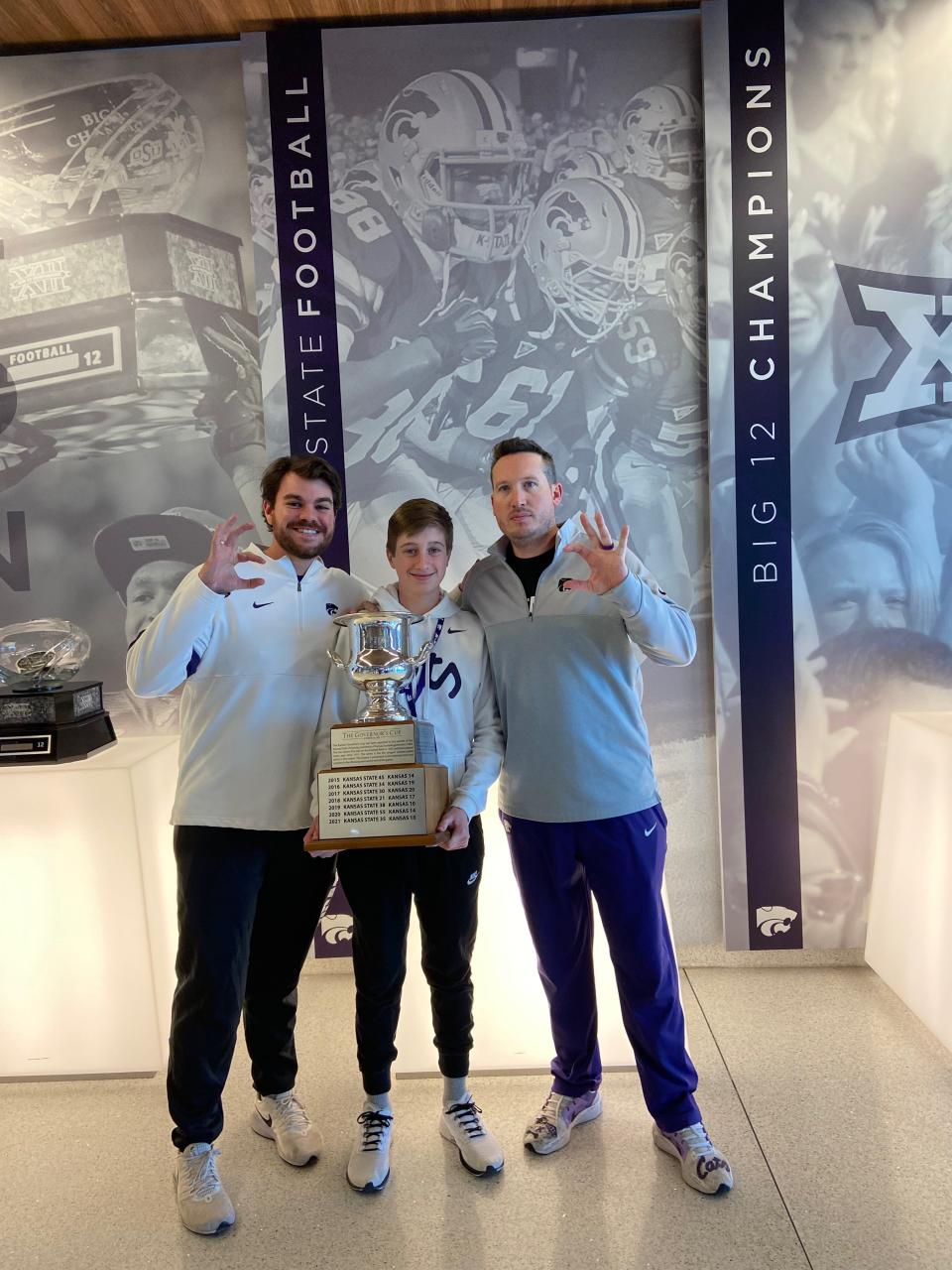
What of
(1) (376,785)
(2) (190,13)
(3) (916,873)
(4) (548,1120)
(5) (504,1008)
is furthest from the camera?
(2) (190,13)

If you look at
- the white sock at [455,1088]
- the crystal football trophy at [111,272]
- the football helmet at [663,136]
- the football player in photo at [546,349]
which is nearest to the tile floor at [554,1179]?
the white sock at [455,1088]

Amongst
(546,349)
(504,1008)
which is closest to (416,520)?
(546,349)

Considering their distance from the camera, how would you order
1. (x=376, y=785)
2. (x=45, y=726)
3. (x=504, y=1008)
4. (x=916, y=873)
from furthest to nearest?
(x=916, y=873) → (x=45, y=726) → (x=504, y=1008) → (x=376, y=785)

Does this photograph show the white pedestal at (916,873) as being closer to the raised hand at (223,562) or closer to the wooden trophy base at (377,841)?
the wooden trophy base at (377,841)

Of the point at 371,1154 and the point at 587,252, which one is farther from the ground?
the point at 587,252

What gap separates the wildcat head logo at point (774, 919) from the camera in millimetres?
3393

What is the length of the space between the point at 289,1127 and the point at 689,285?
2.90 metres

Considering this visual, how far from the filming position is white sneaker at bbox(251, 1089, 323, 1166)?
2.37 meters

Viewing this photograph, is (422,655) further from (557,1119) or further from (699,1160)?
(699,1160)

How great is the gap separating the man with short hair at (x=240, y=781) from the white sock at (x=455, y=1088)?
363mm

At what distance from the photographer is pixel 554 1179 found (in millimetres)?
2277

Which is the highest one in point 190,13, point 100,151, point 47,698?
point 190,13

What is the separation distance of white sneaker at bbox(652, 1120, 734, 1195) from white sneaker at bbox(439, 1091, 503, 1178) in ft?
1.39

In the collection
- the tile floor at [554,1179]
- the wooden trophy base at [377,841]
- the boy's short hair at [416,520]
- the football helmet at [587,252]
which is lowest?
the tile floor at [554,1179]
